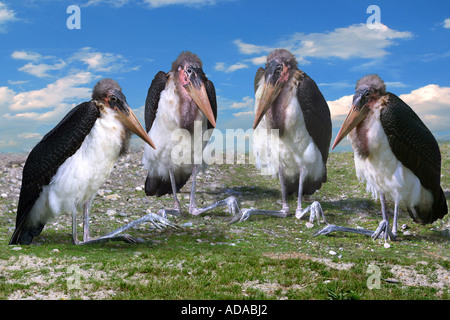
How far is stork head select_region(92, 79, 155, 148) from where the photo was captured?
6.31 meters

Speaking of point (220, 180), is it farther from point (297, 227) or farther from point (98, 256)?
point (98, 256)

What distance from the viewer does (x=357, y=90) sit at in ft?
23.1

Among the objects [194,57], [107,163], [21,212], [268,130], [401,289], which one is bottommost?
[401,289]

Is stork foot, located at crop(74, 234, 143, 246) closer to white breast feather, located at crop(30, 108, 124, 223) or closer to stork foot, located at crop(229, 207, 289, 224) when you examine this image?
white breast feather, located at crop(30, 108, 124, 223)

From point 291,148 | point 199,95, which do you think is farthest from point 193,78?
point 291,148

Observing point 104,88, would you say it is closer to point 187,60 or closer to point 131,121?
point 131,121

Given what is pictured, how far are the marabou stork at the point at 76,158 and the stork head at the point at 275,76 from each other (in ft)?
7.49

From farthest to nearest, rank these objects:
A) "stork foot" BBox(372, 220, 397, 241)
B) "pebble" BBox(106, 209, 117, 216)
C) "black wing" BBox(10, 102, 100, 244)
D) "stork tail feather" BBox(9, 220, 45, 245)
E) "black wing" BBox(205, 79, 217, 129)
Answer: "pebble" BBox(106, 209, 117, 216) → "black wing" BBox(205, 79, 217, 129) → "stork foot" BBox(372, 220, 397, 241) → "stork tail feather" BBox(9, 220, 45, 245) → "black wing" BBox(10, 102, 100, 244)

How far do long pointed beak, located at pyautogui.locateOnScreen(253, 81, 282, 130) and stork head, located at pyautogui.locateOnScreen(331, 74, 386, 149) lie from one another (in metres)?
1.32

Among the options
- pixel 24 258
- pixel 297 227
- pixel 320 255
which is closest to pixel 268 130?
pixel 297 227

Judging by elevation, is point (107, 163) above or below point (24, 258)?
above

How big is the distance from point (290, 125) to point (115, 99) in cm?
295

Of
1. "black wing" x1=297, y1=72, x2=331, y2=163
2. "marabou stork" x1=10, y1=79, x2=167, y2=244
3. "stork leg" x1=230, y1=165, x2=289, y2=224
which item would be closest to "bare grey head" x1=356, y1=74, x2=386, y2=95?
"black wing" x1=297, y1=72, x2=331, y2=163

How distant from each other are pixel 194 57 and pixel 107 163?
98.7 inches
